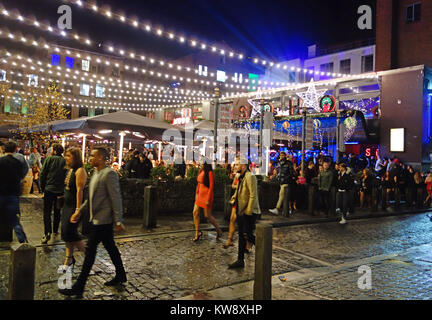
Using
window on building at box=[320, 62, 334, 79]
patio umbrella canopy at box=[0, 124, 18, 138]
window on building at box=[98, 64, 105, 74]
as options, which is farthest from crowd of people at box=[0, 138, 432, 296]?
window on building at box=[98, 64, 105, 74]

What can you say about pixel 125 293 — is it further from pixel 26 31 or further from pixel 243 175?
pixel 26 31

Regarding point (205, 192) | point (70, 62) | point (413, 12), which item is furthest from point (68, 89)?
point (205, 192)

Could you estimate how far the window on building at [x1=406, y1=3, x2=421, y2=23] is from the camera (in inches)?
852

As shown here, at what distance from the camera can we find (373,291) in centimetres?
473

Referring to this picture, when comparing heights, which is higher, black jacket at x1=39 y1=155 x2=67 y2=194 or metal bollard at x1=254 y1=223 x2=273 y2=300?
black jacket at x1=39 y1=155 x2=67 y2=194

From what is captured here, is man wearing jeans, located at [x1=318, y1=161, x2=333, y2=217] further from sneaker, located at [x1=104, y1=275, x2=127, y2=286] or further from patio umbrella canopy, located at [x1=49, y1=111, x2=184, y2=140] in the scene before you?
sneaker, located at [x1=104, y1=275, x2=127, y2=286]

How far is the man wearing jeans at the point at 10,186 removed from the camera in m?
5.60

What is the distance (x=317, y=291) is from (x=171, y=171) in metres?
6.42

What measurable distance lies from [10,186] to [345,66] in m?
33.2

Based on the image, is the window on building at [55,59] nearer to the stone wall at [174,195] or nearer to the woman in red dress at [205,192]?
the stone wall at [174,195]

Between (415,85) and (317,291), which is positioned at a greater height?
(415,85)

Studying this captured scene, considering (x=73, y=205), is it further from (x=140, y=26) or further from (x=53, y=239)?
(x=140, y=26)

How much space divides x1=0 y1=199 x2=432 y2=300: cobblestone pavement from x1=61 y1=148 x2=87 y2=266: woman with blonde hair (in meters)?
0.50

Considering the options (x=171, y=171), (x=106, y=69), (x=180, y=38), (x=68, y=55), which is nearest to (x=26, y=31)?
(x=68, y=55)
